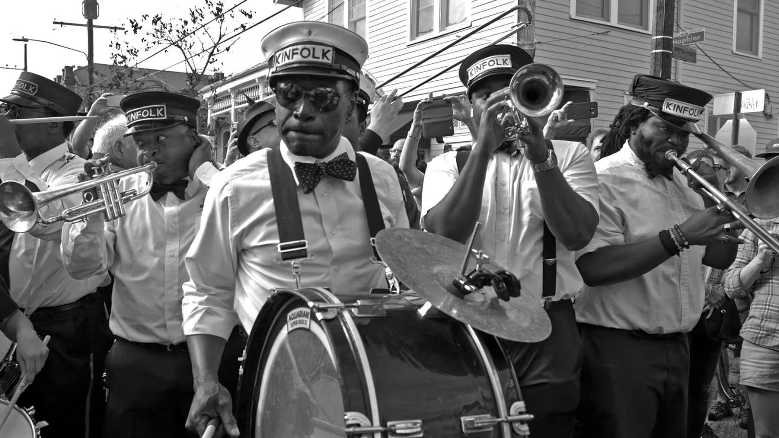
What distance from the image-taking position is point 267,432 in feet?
8.01

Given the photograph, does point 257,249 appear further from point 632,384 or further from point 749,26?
point 749,26

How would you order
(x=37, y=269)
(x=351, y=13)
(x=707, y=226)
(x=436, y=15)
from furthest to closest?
(x=351, y=13) → (x=436, y=15) → (x=37, y=269) → (x=707, y=226)

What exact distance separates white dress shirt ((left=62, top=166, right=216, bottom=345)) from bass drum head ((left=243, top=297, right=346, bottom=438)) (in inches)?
52.6

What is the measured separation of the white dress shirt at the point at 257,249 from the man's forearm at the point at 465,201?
1.16 feet

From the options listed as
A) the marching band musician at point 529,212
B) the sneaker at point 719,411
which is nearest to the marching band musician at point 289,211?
the marching band musician at point 529,212

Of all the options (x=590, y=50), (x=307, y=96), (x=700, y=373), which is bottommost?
(x=700, y=373)

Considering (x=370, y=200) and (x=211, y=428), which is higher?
(x=370, y=200)

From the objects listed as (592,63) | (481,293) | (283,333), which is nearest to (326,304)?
(283,333)

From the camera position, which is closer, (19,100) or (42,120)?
(42,120)

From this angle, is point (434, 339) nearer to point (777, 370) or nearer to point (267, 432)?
point (267, 432)

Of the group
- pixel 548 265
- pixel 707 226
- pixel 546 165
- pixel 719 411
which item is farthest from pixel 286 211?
pixel 719 411

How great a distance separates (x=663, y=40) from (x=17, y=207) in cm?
684

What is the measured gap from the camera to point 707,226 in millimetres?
3141

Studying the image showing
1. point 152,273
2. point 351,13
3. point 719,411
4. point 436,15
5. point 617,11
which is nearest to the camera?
point 152,273
